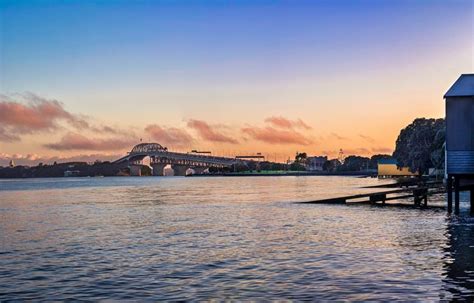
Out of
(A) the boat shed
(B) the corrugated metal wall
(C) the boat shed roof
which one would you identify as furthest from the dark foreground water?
(C) the boat shed roof

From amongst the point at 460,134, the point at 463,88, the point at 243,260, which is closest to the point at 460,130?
the point at 460,134

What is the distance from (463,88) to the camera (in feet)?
144

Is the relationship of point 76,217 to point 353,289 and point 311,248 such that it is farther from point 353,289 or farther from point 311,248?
point 353,289

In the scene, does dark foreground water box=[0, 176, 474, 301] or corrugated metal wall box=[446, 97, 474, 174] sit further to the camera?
corrugated metal wall box=[446, 97, 474, 174]

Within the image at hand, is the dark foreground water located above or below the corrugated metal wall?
below

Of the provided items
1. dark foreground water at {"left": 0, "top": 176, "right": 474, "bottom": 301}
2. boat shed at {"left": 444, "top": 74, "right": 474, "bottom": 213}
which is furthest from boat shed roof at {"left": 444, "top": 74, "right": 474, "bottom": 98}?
dark foreground water at {"left": 0, "top": 176, "right": 474, "bottom": 301}

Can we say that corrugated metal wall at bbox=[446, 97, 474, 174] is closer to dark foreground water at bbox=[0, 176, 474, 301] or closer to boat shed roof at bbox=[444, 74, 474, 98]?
boat shed roof at bbox=[444, 74, 474, 98]

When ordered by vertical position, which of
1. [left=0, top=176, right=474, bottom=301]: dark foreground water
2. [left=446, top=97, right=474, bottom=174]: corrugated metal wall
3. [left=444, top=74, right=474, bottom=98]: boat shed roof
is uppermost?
[left=444, top=74, right=474, bottom=98]: boat shed roof

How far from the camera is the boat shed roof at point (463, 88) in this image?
143ft

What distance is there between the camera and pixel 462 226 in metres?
38.6

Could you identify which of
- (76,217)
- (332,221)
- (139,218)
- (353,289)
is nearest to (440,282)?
(353,289)

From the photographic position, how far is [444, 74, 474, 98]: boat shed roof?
143ft

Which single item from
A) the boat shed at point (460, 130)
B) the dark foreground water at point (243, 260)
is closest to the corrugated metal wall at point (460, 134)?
the boat shed at point (460, 130)

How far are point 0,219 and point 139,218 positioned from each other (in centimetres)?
1235
